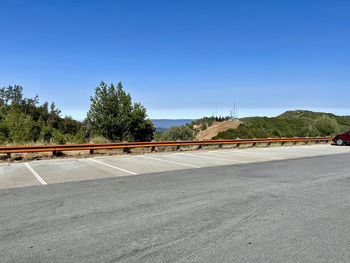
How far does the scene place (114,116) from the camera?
5016 cm

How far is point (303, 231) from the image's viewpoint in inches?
172

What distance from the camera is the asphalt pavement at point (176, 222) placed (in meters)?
3.60

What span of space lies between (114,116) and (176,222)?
46983 millimetres

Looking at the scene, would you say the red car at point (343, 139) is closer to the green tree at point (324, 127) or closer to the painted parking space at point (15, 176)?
the green tree at point (324, 127)

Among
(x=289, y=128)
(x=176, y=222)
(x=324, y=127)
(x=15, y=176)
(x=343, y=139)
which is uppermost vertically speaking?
(x=289, y=128)

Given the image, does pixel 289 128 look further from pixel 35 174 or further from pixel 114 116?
pixel 35 174

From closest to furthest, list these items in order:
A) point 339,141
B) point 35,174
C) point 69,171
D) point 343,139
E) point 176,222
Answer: point 176,222 < point 35,174 < point 69,171 < point 343,139 < point 339,141

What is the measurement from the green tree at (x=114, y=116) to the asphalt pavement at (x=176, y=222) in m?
41.8

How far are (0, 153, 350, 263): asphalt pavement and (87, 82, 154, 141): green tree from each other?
41797mm

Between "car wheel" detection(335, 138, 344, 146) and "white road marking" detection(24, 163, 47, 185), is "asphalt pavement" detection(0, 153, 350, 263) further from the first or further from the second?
"car wheel" detection(335, 138, 344, 146)

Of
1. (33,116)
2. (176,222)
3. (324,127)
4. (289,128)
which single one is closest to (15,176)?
(176,222)

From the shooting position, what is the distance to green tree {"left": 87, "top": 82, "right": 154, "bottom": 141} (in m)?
48.7

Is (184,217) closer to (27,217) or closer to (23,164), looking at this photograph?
(27,217)

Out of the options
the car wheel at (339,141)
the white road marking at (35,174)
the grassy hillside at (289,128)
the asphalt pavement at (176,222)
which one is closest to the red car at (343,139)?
the car wheel at (339,141)
